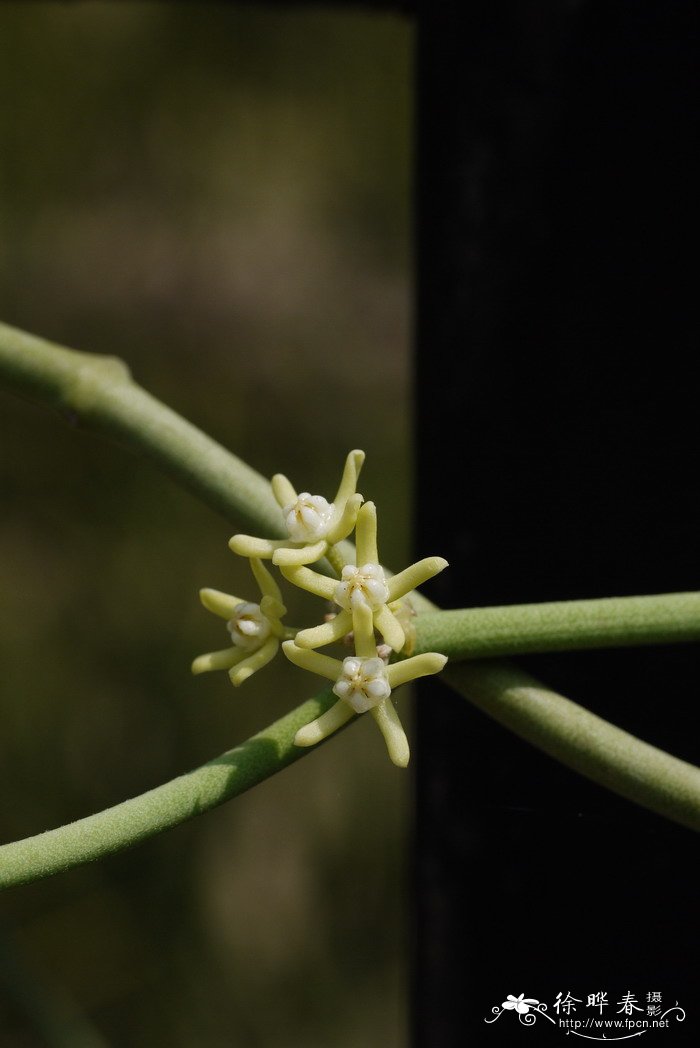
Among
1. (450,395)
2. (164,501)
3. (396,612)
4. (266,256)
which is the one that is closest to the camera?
(396,612)


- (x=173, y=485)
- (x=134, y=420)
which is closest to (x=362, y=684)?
(x=134, y=420)

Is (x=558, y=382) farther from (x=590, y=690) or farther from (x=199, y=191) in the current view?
(x=199, y=191)

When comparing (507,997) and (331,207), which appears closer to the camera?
(507,997)

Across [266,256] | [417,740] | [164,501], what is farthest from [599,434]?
[266,256]

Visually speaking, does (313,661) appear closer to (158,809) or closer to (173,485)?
(158,809)

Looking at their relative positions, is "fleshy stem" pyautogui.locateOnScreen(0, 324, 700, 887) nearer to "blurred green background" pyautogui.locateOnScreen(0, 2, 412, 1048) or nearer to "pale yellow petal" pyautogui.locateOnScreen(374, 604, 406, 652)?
"pale yellow petal" pyautogui.locateOnScreen(374, 604, 406, 652)
